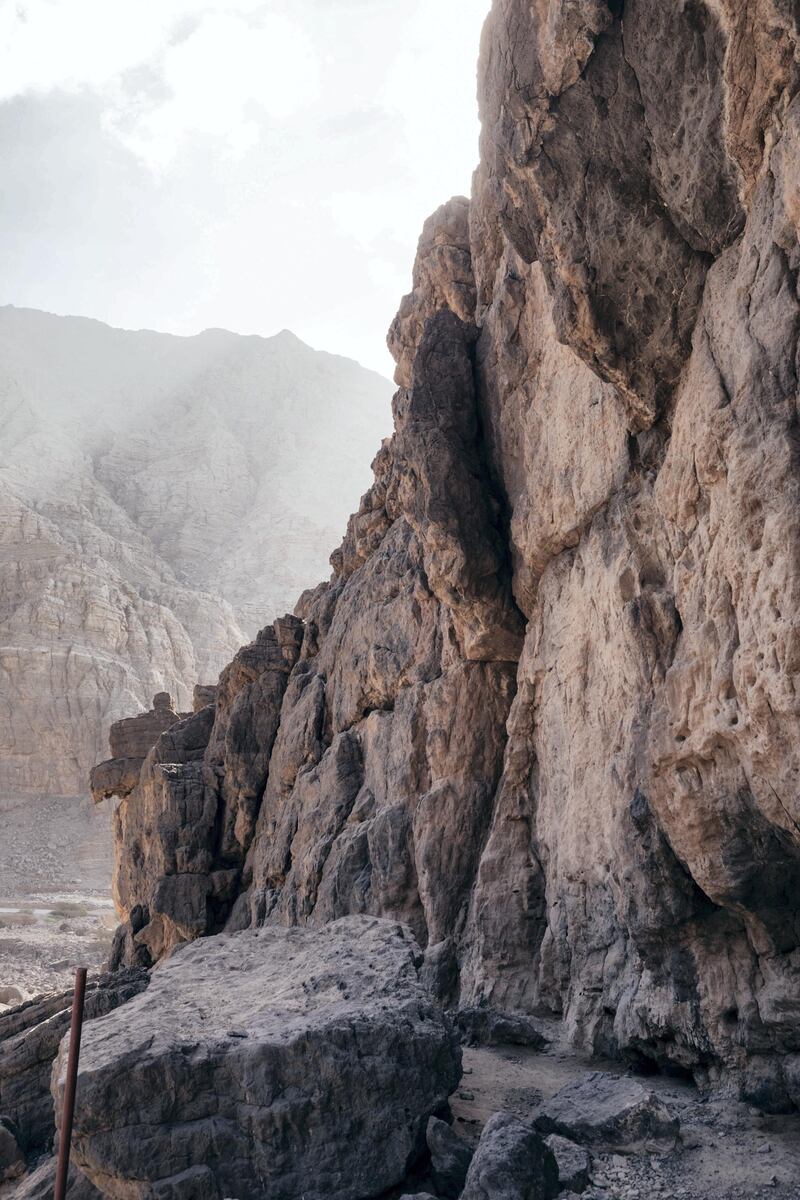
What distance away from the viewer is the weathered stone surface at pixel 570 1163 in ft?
22.2

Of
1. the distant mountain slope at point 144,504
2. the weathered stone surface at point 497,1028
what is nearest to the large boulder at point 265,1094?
the weathered stone surface at point 497,1028

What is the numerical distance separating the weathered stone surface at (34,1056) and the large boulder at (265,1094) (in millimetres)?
6595

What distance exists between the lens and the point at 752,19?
7.40 metres

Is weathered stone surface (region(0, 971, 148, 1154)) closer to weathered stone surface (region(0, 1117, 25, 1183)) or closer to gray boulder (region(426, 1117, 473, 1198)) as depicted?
weathered stone surface (region(0, 1117, 25, 1183))

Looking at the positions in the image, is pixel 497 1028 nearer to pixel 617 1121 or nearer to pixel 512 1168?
pixel 617 1121

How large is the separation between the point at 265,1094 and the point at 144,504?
375 ft

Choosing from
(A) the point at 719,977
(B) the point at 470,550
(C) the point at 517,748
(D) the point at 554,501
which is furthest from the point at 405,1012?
(B) the point at 470,550

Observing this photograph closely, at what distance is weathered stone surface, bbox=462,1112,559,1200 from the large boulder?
3.07 feet

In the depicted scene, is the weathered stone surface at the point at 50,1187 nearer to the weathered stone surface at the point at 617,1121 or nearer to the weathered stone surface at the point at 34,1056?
the weathered stone surface at the point at 34,1056

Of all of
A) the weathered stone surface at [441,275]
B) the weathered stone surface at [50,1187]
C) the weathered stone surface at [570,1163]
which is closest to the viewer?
the weathered stone surface at [570,1163]

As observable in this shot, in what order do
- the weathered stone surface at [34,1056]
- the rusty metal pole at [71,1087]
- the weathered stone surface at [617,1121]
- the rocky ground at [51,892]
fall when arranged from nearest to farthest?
the rusty metal pole at [71,1087] → the weathered stone surface at [617,1121] → the weathered stone surface at [34,1056] → the rocky ground at [51,892]

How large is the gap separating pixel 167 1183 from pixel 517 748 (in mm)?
9395

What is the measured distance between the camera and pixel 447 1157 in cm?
730

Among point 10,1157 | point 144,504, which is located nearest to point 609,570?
point 10,1157
